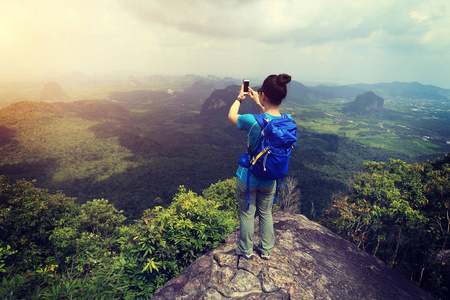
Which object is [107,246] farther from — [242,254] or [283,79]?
[283,79]

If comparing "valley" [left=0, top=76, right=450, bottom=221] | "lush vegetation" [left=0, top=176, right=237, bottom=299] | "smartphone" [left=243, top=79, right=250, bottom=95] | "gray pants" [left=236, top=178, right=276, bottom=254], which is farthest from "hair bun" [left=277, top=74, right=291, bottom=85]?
"valley" [left=0, top=76, right=450, bottom=221]

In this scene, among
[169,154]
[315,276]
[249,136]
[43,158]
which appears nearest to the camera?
[249,136]

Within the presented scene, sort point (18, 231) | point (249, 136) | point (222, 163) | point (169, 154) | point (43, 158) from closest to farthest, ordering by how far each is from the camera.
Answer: point (249, 136) → point (18, 231) → point (43, 158) → point (222, 163) → point (169, 154)

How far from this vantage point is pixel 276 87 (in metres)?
2.90

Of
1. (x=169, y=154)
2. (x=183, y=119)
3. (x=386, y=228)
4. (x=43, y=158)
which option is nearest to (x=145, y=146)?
(x=169, y=154)

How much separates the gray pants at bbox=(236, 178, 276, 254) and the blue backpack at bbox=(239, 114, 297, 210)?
1.50ft

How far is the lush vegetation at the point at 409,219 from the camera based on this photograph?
8.85 metres

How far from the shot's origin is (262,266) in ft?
12.3

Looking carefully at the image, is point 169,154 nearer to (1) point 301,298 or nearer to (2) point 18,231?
(2) point 18,231

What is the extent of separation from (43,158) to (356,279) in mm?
81336

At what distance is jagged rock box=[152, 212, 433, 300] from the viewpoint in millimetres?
3338

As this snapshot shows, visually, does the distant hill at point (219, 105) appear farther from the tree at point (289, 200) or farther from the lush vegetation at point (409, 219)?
the lush vegetation at point (409, 219)

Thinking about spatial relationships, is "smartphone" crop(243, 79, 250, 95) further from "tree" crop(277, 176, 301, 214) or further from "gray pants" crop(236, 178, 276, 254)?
"tree" crop(277, 176, 301, 214)

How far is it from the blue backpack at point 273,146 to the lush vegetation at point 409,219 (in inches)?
349
